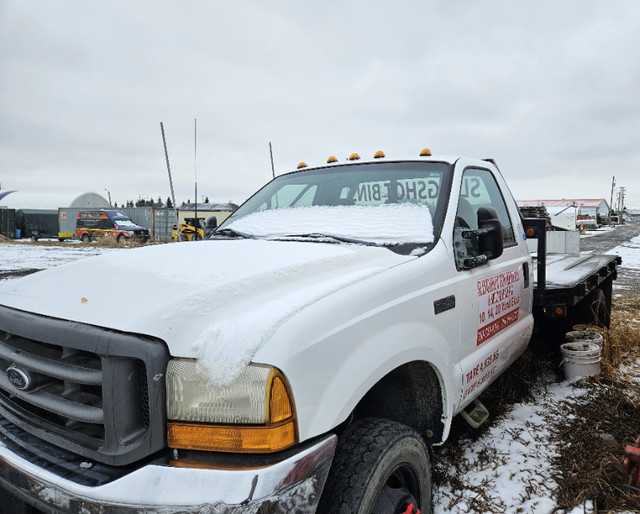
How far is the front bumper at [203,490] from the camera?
50.9 inches

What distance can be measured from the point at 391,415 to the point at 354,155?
1.98 m

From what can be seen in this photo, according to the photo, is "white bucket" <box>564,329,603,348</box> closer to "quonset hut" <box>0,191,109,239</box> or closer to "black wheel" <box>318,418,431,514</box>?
"black wheel" <box>318,418,431,514</box>

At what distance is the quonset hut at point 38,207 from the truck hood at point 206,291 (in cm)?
3872

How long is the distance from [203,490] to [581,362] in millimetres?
3771

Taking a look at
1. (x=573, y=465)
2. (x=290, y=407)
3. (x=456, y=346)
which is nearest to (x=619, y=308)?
(x=573, y=465)

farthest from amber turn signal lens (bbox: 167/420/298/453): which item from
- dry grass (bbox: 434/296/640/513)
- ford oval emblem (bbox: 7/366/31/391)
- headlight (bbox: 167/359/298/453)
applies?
dry grass (bbox: 434/296/640/513)

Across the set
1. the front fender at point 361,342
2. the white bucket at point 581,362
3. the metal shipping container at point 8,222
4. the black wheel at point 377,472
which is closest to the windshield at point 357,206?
the front fender at point 361,342

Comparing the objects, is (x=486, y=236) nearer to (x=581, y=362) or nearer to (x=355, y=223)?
(x=355, y=223)

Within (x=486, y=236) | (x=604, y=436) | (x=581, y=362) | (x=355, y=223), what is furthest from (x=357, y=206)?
(x=581, y=362)

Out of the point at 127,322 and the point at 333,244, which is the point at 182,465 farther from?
the point at 333,244

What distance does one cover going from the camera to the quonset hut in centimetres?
3813

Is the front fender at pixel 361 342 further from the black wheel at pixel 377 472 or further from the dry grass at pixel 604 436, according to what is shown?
the dry grass at pixel 604 436

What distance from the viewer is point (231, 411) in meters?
1.41

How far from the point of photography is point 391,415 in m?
2.25
